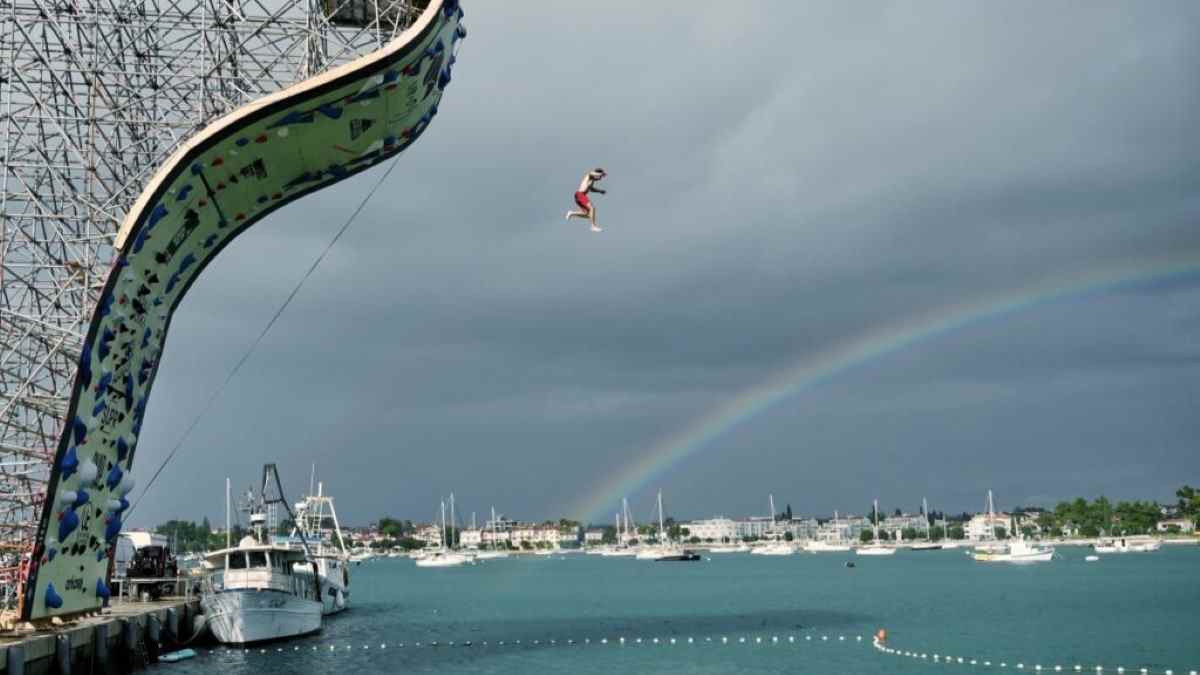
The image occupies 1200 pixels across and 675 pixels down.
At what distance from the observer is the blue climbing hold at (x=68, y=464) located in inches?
1036

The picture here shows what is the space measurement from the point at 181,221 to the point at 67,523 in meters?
7.72

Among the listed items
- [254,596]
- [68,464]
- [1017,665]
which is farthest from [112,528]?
[1017,665]

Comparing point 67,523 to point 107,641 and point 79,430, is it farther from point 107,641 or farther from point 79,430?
point 107,641

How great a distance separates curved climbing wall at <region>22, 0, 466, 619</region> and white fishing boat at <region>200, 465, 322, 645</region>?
506 inches

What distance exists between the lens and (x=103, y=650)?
3134 centimetres

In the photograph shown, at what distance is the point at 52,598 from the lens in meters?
27.8

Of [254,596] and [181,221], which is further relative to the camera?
[254,596]

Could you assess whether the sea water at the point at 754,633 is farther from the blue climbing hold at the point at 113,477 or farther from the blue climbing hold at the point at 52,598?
the blue climbing hold at the point at 52,598

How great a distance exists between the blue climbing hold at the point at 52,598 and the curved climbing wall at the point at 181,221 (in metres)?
0.03

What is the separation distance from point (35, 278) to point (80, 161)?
318 cm

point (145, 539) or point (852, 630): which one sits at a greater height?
point (145, 539)

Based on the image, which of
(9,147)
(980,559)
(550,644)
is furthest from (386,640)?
(980,559)

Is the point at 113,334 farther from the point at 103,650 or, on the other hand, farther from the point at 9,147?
the point at 103,650

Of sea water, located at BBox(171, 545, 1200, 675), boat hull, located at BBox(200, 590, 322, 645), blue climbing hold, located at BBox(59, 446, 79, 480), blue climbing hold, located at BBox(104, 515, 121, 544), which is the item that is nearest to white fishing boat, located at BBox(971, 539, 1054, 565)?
sea water, located at BBox(171, 545, 1200, 675)
